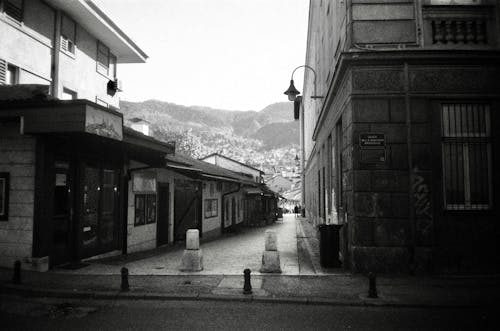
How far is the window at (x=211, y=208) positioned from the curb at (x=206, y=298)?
13.0 meters

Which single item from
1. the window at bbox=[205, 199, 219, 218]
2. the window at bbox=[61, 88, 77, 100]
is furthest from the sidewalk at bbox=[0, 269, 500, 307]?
the window at bbox=[205, 199, 219, 218]

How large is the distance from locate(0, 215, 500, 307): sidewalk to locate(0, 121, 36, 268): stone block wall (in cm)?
58

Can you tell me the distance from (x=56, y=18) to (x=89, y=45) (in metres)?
2.74

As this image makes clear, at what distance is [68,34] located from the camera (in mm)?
16875

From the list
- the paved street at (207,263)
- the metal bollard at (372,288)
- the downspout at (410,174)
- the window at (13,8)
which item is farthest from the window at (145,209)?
the downspout at (410,174)

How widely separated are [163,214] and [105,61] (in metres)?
9.87

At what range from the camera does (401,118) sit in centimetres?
951

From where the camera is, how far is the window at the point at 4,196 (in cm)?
936

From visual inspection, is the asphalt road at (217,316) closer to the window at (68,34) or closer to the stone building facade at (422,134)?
the stone building facade at (422,134)

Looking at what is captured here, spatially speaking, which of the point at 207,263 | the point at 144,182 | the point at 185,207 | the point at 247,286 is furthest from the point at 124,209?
the point at 247,286

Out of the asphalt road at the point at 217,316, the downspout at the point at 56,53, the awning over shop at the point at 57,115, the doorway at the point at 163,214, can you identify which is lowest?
the asphalt road at the point at 217,316

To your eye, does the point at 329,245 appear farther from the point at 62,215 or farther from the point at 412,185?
the point at 62,215

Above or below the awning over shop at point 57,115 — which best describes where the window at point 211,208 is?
below

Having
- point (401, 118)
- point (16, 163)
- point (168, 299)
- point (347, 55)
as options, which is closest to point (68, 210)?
point (16, 163)
